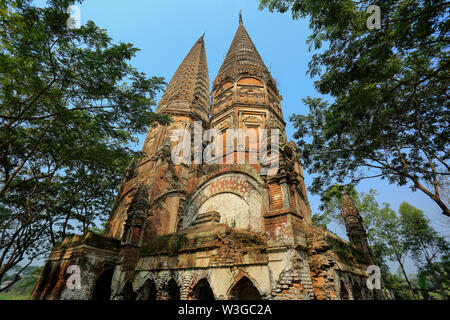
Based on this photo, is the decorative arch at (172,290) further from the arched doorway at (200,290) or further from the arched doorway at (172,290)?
the arched doorway at (200,290)

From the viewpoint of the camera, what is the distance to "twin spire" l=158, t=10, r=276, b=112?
20.1 meters

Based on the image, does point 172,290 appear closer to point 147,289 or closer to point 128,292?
point 147,289

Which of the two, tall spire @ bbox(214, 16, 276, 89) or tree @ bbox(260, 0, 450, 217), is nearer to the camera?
tree @ bbox(260, 0, 450, 217)

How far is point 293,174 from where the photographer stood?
8.66 metres

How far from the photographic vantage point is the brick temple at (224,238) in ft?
22.4

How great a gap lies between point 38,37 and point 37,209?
14413 millimetres

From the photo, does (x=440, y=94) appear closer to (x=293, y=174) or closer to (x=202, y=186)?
(x=293, y=174)

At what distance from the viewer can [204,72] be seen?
32750mm

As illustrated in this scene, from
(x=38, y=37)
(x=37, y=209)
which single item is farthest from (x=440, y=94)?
(x=37, y=209)

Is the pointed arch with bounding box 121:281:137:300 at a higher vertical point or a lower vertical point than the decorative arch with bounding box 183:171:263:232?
lower

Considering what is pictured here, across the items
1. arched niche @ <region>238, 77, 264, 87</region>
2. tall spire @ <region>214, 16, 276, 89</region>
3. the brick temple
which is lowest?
the brick temple

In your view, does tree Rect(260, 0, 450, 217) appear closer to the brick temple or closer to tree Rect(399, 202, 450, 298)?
the brick temple

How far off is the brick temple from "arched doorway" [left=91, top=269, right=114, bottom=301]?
2.3 inches

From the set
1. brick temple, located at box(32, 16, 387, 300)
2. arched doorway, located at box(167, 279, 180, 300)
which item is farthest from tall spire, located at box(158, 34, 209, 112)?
arched doorway, located at box(167, 279, 180, 300)
